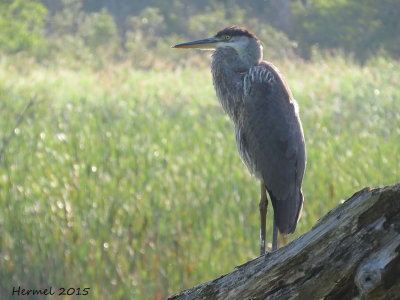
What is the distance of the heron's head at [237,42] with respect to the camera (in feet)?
13.1

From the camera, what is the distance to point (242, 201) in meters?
5.93

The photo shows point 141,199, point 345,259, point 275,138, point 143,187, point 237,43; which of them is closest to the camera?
point 345,259

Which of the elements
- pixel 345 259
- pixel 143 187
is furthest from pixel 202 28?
pixel 345 259

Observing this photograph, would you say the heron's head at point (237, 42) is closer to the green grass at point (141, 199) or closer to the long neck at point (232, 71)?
the long neck at point (232, 71)

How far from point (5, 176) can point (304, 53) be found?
79.4 ft

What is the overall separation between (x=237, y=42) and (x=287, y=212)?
1.19m

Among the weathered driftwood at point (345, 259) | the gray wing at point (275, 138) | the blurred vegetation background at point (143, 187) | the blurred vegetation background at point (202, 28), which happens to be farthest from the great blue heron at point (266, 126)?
the blurred vegetation background at point (202, 28)

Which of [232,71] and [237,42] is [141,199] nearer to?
[232,71]

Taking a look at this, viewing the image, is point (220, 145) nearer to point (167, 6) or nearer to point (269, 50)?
point (269, 50)

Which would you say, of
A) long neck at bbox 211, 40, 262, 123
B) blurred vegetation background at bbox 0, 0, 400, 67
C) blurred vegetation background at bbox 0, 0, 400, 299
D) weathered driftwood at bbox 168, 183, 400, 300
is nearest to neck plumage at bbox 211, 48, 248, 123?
long neck at bbox 211, 40, 262, 123

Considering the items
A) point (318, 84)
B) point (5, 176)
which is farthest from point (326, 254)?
point (318, 84)

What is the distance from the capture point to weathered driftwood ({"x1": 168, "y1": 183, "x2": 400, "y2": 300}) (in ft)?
5.45

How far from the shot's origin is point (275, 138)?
3.79 m

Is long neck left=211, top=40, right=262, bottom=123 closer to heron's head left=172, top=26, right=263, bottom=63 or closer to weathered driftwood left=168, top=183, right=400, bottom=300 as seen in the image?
heron's head left=172, top=26, right=263, bottom=63
